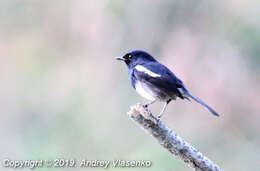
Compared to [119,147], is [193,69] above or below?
above

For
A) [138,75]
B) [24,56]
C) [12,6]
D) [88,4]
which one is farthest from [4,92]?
[138,75]

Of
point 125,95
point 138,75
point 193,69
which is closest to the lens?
point 138,75

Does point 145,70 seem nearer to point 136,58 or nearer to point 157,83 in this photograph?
point 157,83

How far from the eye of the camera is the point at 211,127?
37.2 feet

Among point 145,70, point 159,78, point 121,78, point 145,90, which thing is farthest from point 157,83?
point 121,78

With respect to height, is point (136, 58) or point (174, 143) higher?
point (174, 143)

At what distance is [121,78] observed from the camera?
11289 mm

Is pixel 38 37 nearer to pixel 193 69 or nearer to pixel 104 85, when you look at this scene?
pixel 104 85

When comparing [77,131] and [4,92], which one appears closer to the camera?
[77,131]

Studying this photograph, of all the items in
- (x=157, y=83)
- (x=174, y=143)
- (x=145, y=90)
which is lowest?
(x=145, y=90)

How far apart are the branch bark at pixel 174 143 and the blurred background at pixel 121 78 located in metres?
4.92

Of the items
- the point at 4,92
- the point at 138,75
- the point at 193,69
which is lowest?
the point at 4,92

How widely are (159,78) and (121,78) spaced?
4.69m

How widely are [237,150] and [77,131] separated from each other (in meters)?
2.74
